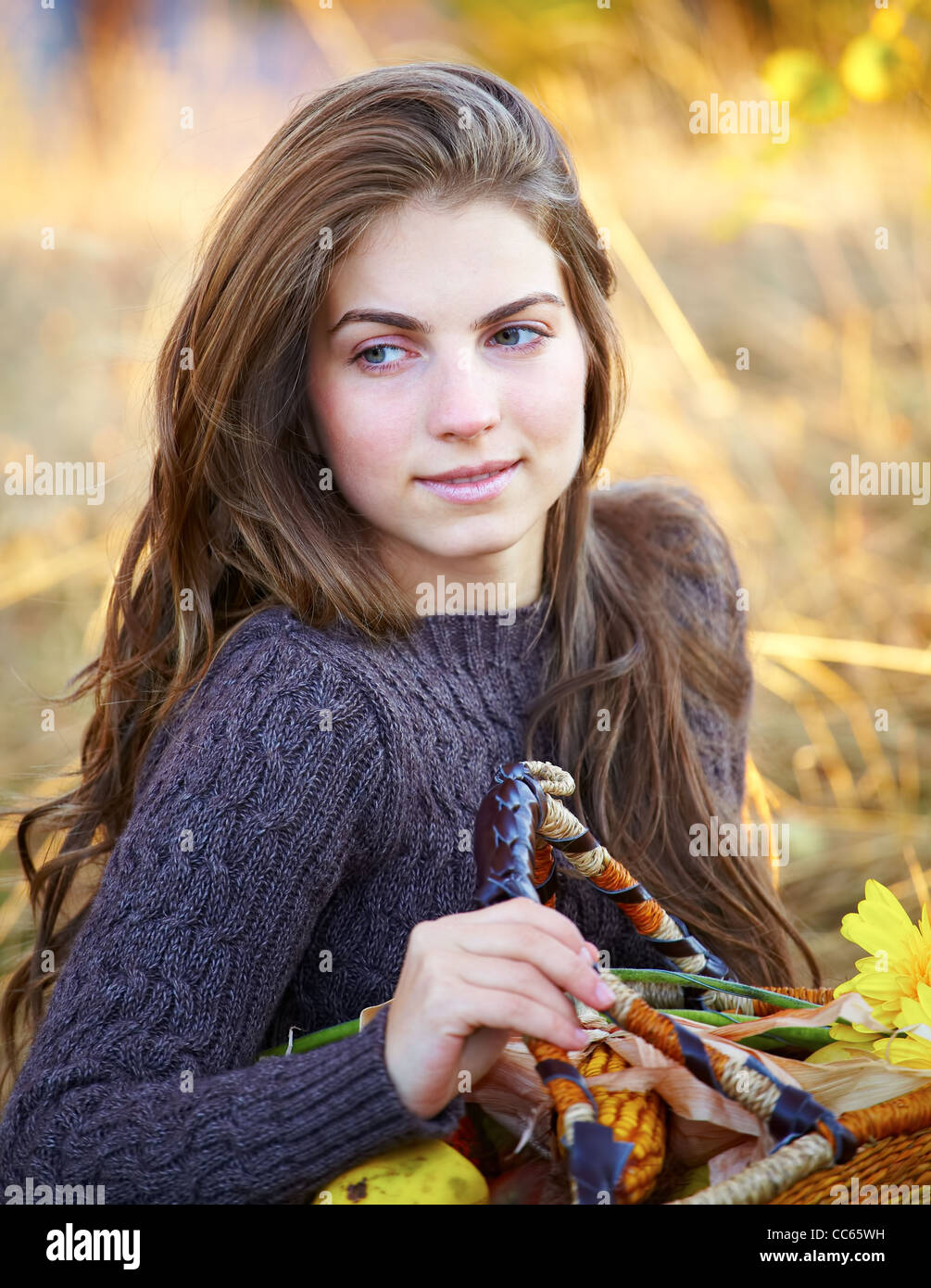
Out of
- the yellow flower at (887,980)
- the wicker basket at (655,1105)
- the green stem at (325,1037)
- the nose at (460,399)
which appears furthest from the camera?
the nose at (460,399)

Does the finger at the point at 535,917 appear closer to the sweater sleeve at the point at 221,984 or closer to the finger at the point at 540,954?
the finger at the point at 540,954

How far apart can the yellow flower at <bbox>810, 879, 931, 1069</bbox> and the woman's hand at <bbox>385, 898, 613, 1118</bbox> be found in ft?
0.76

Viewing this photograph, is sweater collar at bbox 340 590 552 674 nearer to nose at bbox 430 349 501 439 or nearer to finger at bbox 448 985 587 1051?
nose at bbox 430 349 501 439

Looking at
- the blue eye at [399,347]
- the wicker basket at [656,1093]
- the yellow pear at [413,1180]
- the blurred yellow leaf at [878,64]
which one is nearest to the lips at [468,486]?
the blue eye at [399,347]

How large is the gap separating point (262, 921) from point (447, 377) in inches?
21.0

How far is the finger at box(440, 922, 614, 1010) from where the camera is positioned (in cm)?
87

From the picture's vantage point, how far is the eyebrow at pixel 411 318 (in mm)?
1219

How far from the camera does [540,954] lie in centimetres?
87

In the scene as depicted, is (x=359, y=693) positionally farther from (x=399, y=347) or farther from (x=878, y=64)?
(x=878, y=64)

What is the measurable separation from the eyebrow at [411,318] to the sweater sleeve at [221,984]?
1.04 feet

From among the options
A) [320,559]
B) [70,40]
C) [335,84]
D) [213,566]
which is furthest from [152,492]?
[70,40]

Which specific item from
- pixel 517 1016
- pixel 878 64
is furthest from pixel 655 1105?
pixel 878 64

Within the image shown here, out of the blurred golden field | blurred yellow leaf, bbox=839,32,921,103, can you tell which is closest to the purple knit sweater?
the blurred golden field

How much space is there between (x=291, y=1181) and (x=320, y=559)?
1.96 ft
